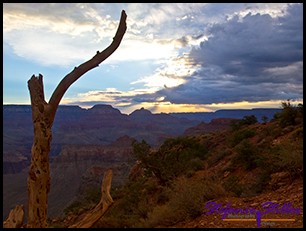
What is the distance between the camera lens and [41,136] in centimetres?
503

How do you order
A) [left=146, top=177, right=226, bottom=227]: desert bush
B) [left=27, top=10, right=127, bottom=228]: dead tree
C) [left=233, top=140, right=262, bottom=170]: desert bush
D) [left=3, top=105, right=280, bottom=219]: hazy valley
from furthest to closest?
[left=3, top=105, right=280, bottom=219]: hazy valley < [left=233, top=140, right=262, bottom=170]: desert bush < [left=146, top=177, right=226, bottom=227]: desert bush < [left=27, top=10, right=127, bottom=228]: dead tree

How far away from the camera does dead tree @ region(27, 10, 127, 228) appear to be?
4.95m

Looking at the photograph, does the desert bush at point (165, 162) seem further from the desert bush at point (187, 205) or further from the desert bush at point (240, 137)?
the desert bush at point (187, 205)

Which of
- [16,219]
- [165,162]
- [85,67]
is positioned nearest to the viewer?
[16,219]

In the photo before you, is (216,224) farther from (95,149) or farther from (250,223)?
(95,149)

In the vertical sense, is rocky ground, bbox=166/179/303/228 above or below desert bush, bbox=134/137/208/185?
above

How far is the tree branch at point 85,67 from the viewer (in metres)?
5.13

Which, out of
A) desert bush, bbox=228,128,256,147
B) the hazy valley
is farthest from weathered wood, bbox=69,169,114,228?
the hazy valley

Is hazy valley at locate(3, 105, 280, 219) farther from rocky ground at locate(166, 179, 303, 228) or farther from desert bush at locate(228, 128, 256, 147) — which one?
rocky ground at locate(166, 179, 303, 228)

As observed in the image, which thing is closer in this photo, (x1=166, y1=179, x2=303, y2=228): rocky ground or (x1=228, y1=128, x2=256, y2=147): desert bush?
(x1=166, y1=179, x2=303, y2=228): rocky ground

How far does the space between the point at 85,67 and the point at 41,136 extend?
1.18 metres

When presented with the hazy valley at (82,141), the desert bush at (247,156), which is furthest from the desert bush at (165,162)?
the hazy valley at (82,141)

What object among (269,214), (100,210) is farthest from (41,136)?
(269,214)

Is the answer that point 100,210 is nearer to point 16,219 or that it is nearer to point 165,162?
point 16,219
